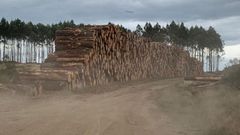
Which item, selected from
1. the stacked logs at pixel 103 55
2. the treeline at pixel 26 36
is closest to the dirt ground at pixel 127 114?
the stacked logs at pixel 103 55

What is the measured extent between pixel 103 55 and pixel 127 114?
14.3m

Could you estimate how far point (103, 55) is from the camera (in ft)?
90.3

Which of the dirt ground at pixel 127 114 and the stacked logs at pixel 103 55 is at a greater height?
the stacked logs at pixel 103 55

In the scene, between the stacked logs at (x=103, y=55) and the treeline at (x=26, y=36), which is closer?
the stacked logs at (x=103, y=55)

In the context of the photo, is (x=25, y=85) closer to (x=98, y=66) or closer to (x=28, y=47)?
(x=98, y=66)

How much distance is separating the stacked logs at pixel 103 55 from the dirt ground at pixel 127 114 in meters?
6.05

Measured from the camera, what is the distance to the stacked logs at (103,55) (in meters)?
24.3

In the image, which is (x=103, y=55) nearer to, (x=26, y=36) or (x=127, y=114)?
(x=127, y=114)

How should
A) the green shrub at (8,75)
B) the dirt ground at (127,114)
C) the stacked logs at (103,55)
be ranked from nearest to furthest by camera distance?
the dirt ground at (127,114) → the green shrub at (8,75) → the stacked logs at (103,55)

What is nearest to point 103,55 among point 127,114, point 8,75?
point 8,75

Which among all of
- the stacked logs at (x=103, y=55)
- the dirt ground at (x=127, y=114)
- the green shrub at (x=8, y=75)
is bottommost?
the dirt ground at (x=127, y=114)

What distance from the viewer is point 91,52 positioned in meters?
25.0

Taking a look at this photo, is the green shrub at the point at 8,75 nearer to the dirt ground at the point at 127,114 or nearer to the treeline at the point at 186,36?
the dirt ground at the point at 127,114

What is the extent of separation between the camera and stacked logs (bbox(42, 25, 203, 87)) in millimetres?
24297
